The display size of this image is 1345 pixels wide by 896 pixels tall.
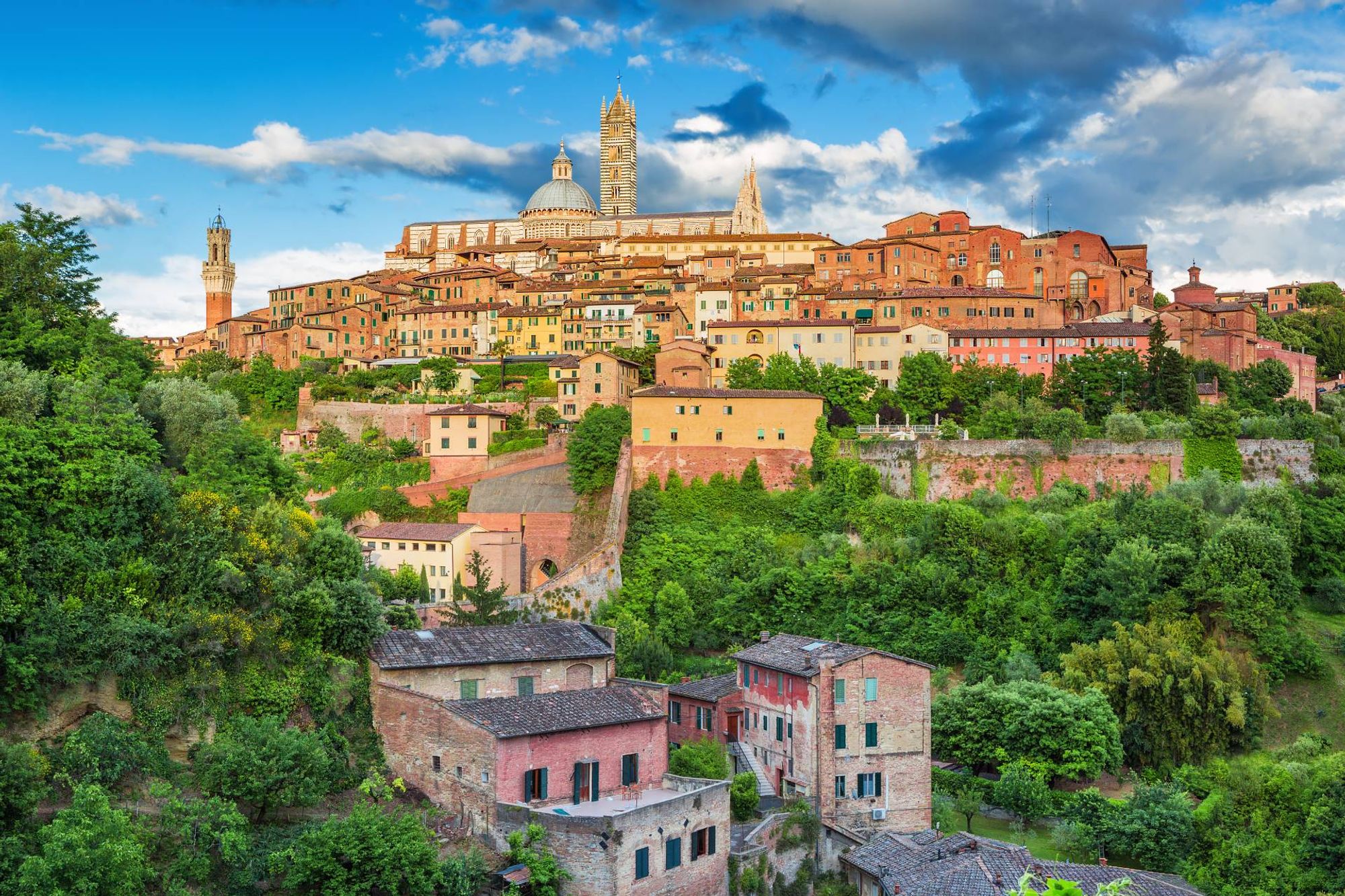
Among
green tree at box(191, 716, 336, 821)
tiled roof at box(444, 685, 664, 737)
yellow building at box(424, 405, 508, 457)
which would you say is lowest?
green tree at box(191, 716, 336, 821)

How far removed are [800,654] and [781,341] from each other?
32030 millimetres

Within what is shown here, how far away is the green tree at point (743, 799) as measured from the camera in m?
29.6

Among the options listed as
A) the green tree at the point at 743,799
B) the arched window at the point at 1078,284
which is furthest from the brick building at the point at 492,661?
the arched window at the point at 1078,284

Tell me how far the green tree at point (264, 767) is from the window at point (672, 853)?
6413 millimetres

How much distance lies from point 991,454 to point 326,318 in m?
41.1

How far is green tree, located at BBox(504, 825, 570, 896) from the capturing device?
23.7m

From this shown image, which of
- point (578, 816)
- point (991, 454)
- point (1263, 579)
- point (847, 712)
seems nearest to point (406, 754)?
point (578, 816)

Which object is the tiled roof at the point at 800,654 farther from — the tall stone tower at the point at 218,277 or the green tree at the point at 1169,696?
the tall stone tower at the point at 218,277

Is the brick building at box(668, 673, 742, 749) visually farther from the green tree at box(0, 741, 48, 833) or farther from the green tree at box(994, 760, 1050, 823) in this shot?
the green tree at box(0, 741, 48, 833)

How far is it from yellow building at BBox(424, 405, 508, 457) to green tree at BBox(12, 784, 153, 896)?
35.1m

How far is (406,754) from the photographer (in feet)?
88.4

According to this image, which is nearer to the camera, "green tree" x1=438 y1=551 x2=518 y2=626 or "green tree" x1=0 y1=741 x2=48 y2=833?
"green tree" x1=0 y1=741 x2=48 y2=833

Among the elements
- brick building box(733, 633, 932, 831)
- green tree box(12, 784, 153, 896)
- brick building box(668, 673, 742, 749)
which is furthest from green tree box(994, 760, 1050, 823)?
green tree box(12, 784, 153, 896)

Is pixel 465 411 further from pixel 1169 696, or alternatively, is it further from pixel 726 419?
pixel 1169 696
